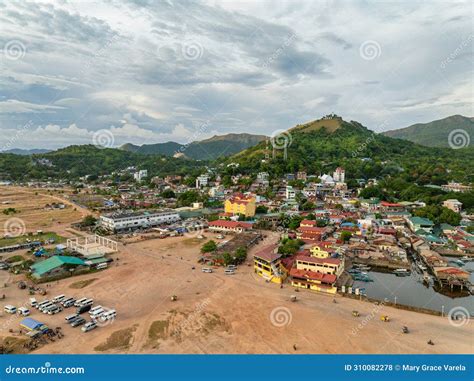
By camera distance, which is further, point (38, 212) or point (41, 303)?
point (38, 212)

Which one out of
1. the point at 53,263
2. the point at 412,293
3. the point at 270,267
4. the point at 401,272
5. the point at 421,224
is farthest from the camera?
the point at 421,224

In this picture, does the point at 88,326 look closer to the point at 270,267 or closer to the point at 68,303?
the point at 68,303

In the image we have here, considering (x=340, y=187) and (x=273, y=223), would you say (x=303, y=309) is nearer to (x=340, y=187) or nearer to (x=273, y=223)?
(x=273, y=223)

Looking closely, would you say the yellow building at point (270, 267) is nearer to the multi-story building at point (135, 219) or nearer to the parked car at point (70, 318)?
the parked car at point (70, 318)

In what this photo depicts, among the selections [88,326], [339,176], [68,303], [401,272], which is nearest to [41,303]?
[68,303]

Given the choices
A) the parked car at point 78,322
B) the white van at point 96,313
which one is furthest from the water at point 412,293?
the parked car at point 78,322

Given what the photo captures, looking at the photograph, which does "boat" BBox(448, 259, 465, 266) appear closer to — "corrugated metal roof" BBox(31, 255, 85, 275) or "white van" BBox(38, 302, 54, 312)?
"white van" BBox(38, 302, 54, 312)

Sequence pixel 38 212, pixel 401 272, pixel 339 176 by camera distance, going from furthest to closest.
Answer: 1. pixel 339 176
2. pixel 38 212
3. pixel 401 272
